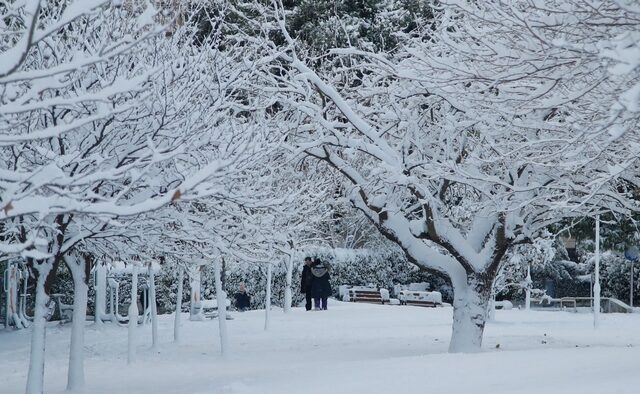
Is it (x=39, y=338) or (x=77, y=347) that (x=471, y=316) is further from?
(x=39, y=338)

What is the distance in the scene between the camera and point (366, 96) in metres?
16.7

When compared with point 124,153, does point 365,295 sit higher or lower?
lower

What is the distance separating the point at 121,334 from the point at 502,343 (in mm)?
8652

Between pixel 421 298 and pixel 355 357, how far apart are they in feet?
54.1

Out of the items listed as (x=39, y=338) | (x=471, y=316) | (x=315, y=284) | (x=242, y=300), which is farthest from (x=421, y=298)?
(x=39, y=338)

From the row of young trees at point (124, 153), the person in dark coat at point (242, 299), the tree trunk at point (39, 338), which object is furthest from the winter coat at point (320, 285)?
the tree trunk at point (39, 338)

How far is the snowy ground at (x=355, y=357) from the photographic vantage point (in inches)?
420

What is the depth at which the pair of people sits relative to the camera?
28.9m

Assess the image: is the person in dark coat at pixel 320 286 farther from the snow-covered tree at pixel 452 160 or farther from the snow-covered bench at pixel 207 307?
the snow-covered tree at pixel 452 160

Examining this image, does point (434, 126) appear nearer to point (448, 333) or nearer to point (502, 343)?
point (502, 343)

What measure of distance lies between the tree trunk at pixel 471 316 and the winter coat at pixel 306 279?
1330 centimetres

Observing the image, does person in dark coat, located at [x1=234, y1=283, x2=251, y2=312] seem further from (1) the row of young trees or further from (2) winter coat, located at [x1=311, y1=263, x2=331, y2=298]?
(1) the row of young trees

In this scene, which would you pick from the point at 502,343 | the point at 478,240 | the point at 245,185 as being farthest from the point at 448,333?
the point at 245,185

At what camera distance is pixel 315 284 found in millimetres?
29078
